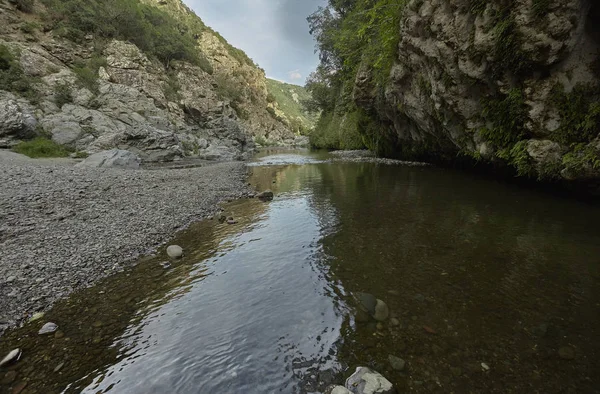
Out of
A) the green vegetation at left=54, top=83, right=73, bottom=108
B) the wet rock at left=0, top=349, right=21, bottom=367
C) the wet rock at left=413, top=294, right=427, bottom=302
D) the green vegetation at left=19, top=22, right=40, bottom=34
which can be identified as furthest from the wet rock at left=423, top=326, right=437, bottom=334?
the green vegetation at left=19, top=22, right=40, bottom=34

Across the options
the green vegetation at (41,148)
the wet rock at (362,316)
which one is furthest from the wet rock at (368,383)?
the green vegetation at (41,148)

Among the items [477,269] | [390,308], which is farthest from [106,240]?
[477,269]

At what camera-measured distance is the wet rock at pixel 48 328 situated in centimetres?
353

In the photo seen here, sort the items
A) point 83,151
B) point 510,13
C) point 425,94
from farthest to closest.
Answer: point 83,151 < point 425,94 < point 510,13

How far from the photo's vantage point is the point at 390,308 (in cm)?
386

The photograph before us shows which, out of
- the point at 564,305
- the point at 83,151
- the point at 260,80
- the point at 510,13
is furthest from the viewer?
the point at 260,80

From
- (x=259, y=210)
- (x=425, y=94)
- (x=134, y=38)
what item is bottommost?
(x=259, y=210)

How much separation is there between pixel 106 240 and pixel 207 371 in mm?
4641

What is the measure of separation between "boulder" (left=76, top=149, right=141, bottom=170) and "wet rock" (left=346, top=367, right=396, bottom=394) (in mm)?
19233

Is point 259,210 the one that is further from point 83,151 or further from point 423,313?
point 83,151

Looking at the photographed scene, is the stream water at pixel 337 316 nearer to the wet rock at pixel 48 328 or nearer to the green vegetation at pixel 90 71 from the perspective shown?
the wet rock at pixel 48 328

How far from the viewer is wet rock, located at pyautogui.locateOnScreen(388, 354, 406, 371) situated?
2.88 metres

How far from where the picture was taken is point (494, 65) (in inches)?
337

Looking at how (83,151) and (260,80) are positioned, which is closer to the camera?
(83,151)
